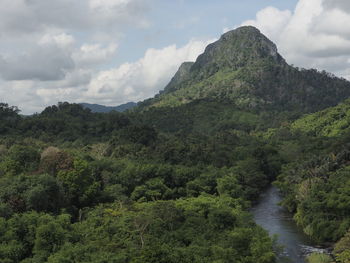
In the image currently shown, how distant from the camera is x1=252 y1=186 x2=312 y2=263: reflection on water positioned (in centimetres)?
5822

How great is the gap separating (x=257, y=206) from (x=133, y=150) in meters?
37.9

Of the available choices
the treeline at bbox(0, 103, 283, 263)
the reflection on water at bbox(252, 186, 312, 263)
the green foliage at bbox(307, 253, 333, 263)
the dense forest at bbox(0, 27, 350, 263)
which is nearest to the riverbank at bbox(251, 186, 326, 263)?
the reflection on water at bbox(252, 186, 312, 263)

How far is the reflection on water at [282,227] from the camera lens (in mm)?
58219

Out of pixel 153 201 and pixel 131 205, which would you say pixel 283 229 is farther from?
pixel 131 205

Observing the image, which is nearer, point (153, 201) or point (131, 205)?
point (131, 205)

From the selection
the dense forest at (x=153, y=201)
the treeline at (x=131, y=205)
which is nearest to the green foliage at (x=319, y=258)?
the dense forest at (x=153, y=201)

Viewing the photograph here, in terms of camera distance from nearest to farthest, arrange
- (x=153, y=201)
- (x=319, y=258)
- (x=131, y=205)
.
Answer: (x=319, y=258)
(x=131, y=205)
(x=153, y=201)

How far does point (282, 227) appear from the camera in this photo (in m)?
71.6

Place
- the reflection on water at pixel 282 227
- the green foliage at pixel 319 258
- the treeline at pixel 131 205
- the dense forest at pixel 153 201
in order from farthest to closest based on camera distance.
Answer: the reflection on water at pixel 282 227, the green foliage at pixel 319 258, the dense forest at pixel 153 201, the treeline at pixel 131 205

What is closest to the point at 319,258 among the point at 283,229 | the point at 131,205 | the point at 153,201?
the point at 283,229

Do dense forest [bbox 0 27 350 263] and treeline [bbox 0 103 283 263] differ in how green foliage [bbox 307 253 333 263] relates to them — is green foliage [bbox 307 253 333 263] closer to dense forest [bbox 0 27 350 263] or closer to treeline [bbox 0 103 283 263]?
dense forest [bbox 0 27 350 263]

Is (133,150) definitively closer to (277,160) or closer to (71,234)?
(277,160)

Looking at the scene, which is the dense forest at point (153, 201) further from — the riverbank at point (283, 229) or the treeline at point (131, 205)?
the riverbank at point (283, 229)

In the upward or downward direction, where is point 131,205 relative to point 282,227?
upward
